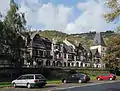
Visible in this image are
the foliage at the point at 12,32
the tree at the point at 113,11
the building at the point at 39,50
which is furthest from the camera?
the building at the point at 39,50

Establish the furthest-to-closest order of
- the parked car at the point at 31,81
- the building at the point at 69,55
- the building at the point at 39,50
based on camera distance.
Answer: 1. the building at the point at 69,55
2. the building at the point at 39,50
3. the parked car at the point at 31,81

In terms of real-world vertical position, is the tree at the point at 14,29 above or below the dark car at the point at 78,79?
above

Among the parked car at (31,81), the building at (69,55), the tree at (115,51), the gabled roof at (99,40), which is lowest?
the parked car at (31,81)

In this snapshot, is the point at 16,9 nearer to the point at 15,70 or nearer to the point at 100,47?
the point at 15,70

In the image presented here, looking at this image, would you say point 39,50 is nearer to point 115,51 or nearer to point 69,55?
point 69,55

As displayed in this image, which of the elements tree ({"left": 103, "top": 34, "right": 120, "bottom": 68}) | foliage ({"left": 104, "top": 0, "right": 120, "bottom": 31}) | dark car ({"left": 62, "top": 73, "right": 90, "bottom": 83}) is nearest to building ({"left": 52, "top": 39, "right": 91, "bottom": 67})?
tree ({"left": 103, "top": 34, "right": 120, "bottom": 68})

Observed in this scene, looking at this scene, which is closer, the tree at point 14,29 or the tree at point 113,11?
the tree at point 113,11

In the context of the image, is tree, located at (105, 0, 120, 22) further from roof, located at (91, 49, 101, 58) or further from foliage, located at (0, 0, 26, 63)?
roof, located at (91, 49, 101, 58)

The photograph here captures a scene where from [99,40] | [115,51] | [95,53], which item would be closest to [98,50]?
[99,40]

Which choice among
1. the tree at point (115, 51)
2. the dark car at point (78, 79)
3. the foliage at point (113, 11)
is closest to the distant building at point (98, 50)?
the tree at point (115, 51)

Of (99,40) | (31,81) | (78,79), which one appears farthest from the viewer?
(99,40)

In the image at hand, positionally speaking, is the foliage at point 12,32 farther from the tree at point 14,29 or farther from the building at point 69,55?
the building at point 69,55

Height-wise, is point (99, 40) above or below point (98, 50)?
above

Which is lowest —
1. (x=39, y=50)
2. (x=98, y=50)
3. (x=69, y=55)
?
(x=69, y=55)
